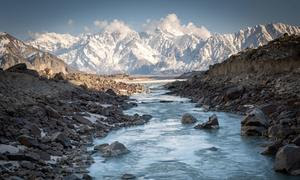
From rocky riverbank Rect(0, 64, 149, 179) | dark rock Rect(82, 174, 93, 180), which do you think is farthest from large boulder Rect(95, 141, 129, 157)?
dark rock Rect(82, 174, 93, 180)

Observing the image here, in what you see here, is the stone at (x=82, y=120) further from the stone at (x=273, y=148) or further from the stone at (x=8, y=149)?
the stone at (x=273, y=148)

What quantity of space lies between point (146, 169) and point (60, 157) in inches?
224

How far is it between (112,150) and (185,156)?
5109mm

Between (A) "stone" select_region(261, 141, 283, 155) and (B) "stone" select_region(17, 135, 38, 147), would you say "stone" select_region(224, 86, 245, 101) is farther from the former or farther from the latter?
(B) "stone" select_region(17, 135, 38, 147)

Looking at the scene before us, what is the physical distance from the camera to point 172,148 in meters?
32.8

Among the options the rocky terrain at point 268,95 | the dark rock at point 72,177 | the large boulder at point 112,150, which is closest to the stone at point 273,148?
the rocky terrain at point 268,95

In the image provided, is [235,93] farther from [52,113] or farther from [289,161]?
[289,161]

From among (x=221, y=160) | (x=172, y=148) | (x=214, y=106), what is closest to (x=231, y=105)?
(x=214, y=106)

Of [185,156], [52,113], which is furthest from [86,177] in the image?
[52,113]

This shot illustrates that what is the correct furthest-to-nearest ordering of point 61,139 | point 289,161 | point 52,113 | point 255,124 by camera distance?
point 52,113 < point 255,124 < point 61,139 < point 289,161

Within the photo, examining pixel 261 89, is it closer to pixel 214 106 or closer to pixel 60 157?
pixel 214 106

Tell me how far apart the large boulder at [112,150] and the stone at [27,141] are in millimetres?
4674

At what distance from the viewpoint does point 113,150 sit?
1219 inches

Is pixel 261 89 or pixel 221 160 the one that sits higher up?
pixel 261 89
